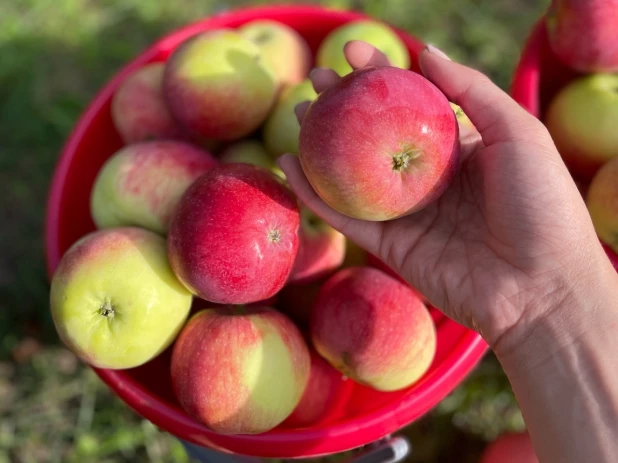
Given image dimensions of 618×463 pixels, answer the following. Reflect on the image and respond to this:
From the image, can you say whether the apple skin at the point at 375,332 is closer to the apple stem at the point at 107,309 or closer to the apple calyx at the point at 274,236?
the apple calyx at the point at 274,236

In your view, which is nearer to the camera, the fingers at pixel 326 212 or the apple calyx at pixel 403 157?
the apple calyx at pixel 403 157

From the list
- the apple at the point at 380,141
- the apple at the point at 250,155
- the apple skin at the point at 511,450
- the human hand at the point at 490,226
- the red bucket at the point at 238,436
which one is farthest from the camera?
the apple skin at the point at 511,450

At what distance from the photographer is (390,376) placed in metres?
1.52

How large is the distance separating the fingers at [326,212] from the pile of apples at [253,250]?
4 cm

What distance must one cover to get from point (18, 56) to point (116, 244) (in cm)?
164

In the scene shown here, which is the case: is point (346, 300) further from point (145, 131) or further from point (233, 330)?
point (145, 131)

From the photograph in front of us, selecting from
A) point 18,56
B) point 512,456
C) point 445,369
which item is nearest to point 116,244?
point 445,369

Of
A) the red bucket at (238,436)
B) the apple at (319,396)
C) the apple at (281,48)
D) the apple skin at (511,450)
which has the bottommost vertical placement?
the apple skin at (511,450)

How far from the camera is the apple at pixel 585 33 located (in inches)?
68.4

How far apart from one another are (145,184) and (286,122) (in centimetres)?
46

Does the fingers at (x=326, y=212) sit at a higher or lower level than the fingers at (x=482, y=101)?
lower

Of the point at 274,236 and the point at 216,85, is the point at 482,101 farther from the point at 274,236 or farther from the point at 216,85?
the point at 216,85

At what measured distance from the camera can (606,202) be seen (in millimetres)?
1660

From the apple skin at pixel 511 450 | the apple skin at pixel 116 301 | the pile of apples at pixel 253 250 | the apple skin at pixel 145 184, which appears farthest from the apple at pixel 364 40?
the apple skin at pixel 511 450
